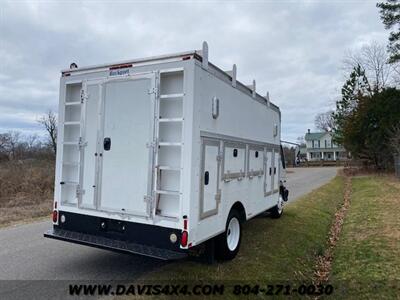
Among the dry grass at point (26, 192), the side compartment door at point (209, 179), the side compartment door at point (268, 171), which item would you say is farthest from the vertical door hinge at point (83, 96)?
the dry grass at point (26, 192)

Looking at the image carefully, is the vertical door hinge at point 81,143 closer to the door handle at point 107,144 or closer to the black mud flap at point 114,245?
the door handle at point 107,144

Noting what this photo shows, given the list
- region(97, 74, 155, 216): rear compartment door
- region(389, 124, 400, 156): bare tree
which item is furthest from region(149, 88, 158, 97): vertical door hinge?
region(389, 124, 400, 156): bare tree

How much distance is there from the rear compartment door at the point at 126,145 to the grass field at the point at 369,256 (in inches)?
138

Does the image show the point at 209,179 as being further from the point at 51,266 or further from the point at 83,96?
the point at 51,266

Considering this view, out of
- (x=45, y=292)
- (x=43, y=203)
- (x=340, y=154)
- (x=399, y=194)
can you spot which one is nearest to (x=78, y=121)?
(x=45, y=292)

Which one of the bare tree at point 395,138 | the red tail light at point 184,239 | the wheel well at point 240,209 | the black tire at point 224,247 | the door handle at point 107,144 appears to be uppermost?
the bare tree at point 395,138

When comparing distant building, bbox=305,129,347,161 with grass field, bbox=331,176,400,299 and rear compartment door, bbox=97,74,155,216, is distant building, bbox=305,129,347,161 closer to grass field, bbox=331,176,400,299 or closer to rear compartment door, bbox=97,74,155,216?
grass field, bbox=331,176,400,299

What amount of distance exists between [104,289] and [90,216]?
114 cm

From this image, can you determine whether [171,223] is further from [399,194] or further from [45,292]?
[399,194]

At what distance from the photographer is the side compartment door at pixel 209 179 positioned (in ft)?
17.2

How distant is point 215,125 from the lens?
5.61 meters

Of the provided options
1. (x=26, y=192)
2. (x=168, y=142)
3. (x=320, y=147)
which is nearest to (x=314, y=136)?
(x=320, y=147)

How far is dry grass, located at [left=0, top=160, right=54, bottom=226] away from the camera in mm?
11691

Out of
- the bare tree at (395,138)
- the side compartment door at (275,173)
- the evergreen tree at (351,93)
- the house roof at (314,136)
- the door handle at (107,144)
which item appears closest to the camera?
the door handle at (107,144)
